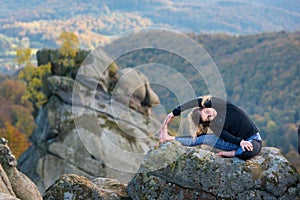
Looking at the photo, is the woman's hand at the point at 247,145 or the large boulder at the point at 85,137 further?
the large boulder at the point at 85,137

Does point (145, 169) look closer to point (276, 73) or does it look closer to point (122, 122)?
point (122, 122)

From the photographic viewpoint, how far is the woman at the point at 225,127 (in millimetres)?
9695

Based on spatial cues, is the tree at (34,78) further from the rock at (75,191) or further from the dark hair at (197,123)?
the dark hair at (197,123)

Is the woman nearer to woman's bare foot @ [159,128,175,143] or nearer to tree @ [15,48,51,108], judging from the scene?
woman's bare foot @ [159,128,175,143]

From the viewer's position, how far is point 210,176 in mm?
9367

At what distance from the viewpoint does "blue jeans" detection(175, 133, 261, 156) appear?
9932 mm

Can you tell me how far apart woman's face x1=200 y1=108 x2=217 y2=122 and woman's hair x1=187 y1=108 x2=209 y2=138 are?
0.10m

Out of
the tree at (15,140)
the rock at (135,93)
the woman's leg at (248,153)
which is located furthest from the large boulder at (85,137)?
the tree at (15,140)

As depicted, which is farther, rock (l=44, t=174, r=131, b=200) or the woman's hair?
the woman's hair

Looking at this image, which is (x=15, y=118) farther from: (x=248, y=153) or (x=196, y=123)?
(x=248, y=153)

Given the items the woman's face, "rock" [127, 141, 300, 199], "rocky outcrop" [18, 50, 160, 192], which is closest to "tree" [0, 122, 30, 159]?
"rocky outcrop" [18, 50, 160, 192]

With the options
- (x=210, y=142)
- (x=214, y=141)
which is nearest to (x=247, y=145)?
(x=214, y=141)

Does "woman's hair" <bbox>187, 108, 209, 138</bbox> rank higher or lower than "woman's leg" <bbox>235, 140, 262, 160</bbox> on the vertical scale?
higher

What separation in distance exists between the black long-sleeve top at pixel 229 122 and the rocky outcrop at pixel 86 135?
20.0 meters
